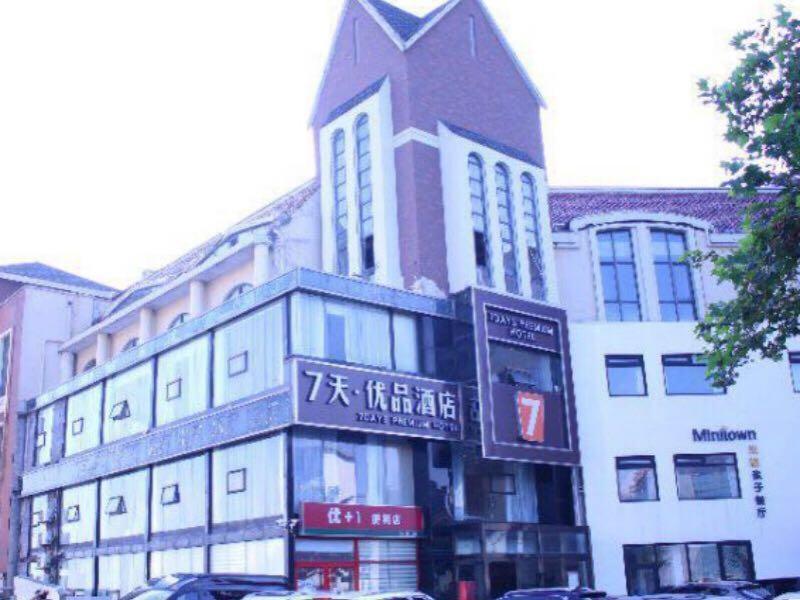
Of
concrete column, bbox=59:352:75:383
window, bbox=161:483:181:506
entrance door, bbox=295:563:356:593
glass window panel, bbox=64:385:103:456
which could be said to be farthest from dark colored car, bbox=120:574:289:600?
concrete column, bbox=59:352:75:383

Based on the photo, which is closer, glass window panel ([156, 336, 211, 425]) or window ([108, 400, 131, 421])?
glass window panel ([156, 336, 211, 425])

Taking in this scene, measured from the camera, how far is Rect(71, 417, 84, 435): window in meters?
37.4

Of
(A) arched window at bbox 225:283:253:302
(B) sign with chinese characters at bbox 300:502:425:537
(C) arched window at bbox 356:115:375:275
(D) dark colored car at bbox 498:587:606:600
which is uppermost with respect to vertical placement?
(C) arched window at bbox 356:115:375:275

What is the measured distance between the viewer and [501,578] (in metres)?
28.2

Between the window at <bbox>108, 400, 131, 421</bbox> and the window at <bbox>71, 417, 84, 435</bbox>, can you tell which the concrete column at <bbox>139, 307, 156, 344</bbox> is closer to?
the window at <bbox>71, 417, 84, 435</bbox>

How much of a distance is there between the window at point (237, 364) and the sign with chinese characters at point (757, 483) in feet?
55.8

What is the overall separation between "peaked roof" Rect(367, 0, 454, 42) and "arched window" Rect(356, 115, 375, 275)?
11.2 feet

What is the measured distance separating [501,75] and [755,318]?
66.5 ft

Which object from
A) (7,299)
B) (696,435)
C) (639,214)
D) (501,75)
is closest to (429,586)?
(696,435)

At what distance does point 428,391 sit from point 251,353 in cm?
517

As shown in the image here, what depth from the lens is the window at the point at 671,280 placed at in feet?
121

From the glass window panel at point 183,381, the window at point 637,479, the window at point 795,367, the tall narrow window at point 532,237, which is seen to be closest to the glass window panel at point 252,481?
the glass window panel at point 183,381

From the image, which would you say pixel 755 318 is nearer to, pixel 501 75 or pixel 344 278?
pixel 344 278

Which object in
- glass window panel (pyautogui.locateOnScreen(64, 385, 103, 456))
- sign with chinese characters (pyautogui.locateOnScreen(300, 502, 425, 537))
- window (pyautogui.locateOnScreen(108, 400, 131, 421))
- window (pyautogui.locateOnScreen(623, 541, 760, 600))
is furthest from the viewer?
glass window panel (pyautogui.locateOnScreen(64, 385, 103, 456))
